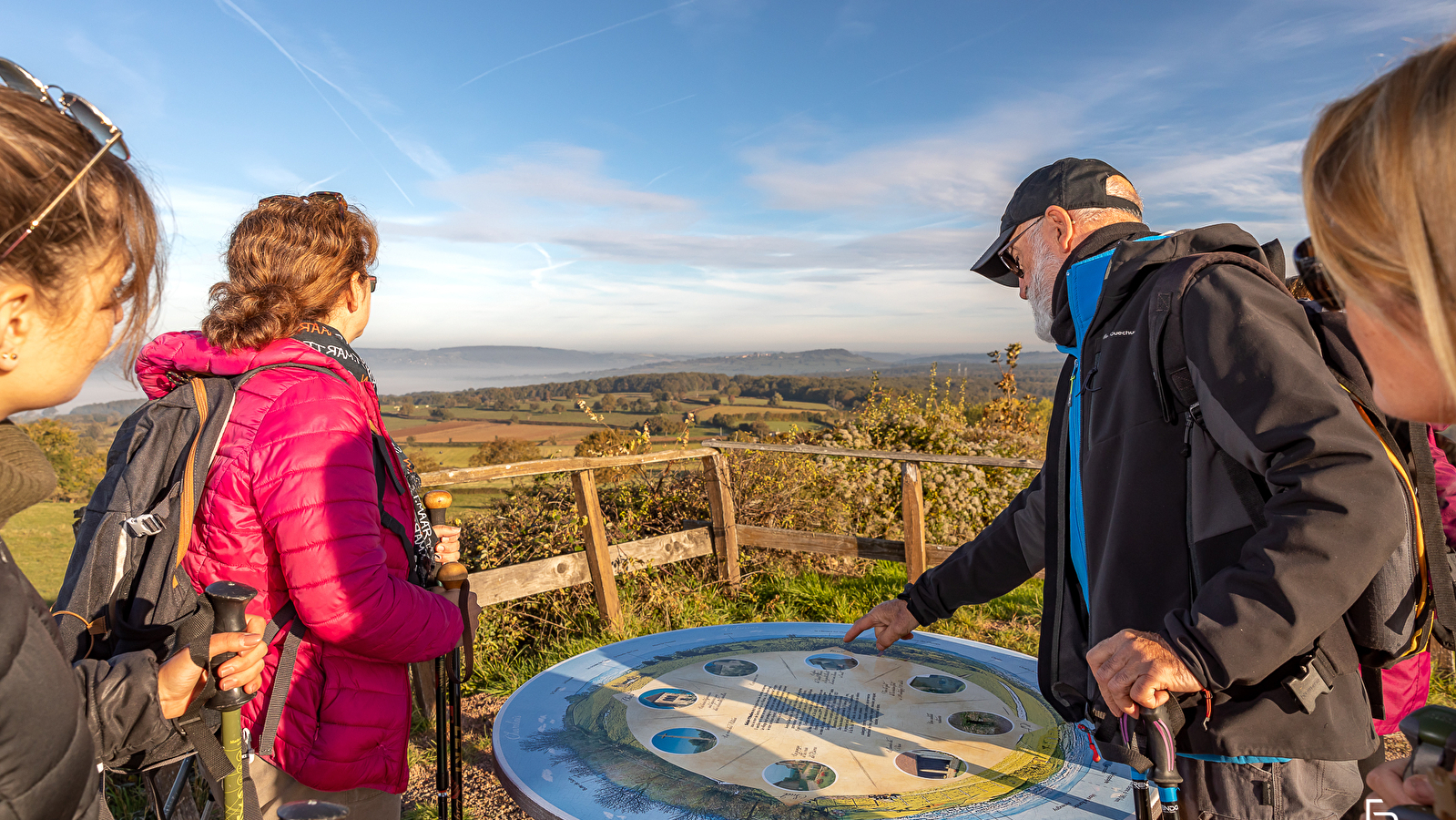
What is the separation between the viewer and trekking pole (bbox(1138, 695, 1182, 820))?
121 cm

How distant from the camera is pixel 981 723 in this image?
218 centimetres

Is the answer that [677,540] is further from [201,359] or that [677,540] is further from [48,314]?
[48,314]

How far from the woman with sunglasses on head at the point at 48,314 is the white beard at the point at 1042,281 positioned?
6.81 feet

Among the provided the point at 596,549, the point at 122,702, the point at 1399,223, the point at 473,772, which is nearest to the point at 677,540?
the point at 596,549

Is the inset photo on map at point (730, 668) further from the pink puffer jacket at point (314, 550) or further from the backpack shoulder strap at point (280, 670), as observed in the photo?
the backpack shoulder strap at point (280, 670)

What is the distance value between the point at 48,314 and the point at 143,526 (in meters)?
0.74

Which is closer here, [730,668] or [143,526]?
[143,526]

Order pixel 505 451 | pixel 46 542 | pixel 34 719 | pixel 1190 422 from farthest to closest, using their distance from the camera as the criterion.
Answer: pixel 46 542
pixel 505 451
pixel 1190 422
pixel 34 719

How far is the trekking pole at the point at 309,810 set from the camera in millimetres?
1607

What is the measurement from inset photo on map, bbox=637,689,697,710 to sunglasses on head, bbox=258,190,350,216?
160 centimetres

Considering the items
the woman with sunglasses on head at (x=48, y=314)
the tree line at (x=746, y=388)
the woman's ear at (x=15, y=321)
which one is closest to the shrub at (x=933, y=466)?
the tree line at (x=746, y=388)

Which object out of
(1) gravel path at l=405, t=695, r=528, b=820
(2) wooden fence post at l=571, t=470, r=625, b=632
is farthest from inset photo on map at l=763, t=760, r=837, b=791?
(2) wooden fence post at l=571, t=470, r=625, b=632

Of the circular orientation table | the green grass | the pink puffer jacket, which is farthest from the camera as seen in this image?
the green grass

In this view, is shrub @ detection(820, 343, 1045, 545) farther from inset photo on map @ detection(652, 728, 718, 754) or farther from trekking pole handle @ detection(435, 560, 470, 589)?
trekking pole handle @ detection(435, 560, 470, 589)
